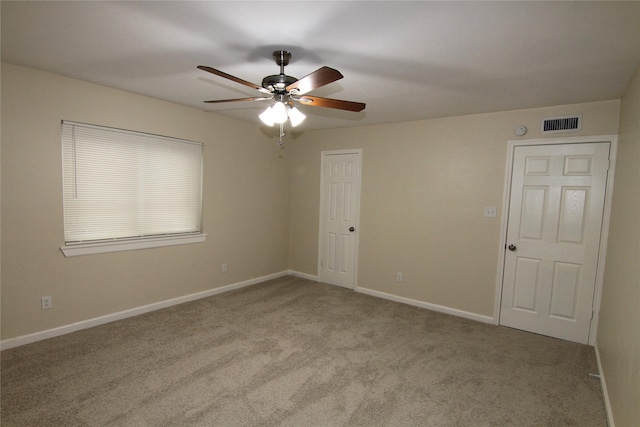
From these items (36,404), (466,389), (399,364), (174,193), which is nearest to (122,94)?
(174,193)

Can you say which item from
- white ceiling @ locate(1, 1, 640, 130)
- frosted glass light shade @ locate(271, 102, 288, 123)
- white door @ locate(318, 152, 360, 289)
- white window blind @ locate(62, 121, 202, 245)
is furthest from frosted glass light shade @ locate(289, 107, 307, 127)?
white door @ locate(318, 152, 360, 289)

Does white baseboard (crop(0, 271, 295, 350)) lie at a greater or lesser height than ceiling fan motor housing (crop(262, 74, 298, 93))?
lesser

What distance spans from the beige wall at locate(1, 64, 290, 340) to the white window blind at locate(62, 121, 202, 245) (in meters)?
0.11

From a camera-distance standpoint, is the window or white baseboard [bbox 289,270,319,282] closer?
the window

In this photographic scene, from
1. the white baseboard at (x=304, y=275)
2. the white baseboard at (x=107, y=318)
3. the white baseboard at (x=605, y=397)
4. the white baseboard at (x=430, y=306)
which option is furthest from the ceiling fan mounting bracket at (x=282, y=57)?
the white baseboard at (x=304, y=275)

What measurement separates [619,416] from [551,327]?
1625 millimetres

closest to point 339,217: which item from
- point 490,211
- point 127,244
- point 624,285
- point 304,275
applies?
point 304,275

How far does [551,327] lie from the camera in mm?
3416

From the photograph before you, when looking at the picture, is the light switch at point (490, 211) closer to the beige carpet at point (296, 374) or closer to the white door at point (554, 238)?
the white door at point (554, 238)

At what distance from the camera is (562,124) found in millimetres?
3250

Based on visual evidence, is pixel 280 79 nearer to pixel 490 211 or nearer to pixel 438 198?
pixel 438 198

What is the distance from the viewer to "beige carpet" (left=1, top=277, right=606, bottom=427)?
6.99 feet

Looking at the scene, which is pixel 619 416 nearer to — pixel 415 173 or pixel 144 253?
pixel 415 173

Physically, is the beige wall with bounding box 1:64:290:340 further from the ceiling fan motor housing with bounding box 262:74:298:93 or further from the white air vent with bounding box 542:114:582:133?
the white air vent with bounding box 542:114:582:133
